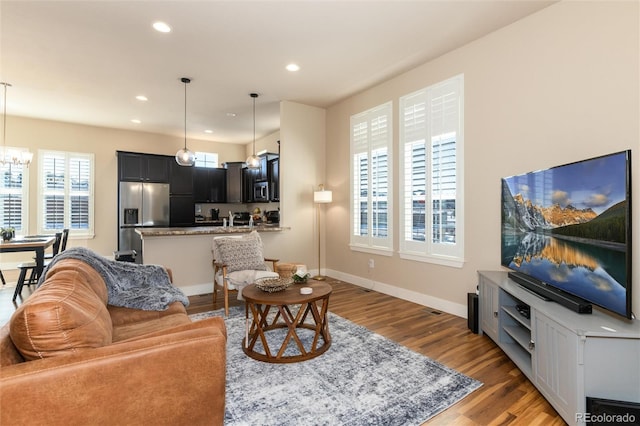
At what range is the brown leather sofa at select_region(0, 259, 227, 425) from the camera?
1137 mm

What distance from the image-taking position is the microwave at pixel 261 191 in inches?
275

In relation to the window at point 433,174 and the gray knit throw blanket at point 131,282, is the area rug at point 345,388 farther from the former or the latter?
the window at point 433,174

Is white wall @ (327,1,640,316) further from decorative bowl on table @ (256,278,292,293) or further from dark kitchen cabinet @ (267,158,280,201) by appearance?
dark kitchen cabinet @ (267,158,280,201)

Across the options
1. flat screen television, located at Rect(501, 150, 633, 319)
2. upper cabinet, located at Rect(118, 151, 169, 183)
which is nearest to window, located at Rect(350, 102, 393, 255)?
flat screen television, located at Rect(501, 150, 633, 319)

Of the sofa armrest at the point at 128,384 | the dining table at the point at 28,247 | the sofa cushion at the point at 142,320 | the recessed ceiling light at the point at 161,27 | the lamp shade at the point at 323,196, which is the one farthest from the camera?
the lamp shade at the point at 323,196

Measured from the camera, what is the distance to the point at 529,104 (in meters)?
3.02

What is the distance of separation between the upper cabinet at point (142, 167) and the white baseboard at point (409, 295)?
468cm

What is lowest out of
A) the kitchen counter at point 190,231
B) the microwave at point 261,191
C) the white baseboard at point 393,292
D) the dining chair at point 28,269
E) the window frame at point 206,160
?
the white baseboard at point 393,292

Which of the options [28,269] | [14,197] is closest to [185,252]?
[28,269]

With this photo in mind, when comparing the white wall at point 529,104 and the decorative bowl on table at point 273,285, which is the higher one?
the white wall at point 529,104

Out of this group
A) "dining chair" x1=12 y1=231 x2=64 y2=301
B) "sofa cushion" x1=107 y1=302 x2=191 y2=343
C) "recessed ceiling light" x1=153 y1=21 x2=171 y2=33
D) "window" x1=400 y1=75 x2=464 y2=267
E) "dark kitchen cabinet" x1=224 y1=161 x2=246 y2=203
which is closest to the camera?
"sofa cushion" x1=107 y1=302 x2=191 y2=343

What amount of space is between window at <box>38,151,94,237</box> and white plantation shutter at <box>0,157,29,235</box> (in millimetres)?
233

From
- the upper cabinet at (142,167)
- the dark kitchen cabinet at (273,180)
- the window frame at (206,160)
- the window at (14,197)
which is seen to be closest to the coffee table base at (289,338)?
the dark kitchen cabinet at (273,180)

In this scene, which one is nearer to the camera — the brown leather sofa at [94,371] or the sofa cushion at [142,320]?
the brown leather sofa at [94,371]
